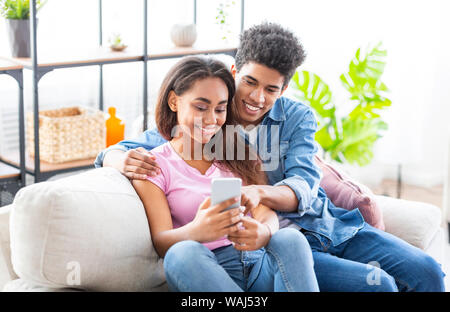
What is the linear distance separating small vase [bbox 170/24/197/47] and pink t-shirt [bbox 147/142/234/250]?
1.58 m

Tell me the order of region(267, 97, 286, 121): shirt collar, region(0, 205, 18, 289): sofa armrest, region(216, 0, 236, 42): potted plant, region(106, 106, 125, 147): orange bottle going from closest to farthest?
region(0, 205, 18, 289): sofa armrest, region(267, 97, 286, 121): shirt collar, region(106, 106, 125, 147): orange bottle, region(216, 0, 236, 42): potted plant

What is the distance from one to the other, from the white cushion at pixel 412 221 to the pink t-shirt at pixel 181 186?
0.64 metres

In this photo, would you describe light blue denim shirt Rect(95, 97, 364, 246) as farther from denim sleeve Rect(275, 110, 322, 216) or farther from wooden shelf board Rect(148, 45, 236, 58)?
wooden shelf board Rect(148, 45, 236, 58)

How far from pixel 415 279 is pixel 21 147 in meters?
1.78

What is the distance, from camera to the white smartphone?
1.46 m

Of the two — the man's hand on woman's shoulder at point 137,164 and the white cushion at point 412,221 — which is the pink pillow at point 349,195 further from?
the man's hand on woman's shoulder at point 137,164

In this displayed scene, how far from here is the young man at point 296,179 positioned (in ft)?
5.61

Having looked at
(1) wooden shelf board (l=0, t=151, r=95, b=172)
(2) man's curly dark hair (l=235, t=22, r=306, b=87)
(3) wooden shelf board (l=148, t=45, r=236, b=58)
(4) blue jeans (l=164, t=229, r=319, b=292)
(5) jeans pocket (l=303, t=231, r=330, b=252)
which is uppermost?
(2) man's curly dark hair (l=235, t=22, r=306, b=87)

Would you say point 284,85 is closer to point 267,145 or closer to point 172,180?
point 267,145

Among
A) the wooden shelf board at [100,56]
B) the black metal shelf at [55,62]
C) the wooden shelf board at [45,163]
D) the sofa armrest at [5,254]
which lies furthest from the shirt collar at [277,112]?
the wooden shelf board at [45,163]

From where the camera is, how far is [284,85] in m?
1.92

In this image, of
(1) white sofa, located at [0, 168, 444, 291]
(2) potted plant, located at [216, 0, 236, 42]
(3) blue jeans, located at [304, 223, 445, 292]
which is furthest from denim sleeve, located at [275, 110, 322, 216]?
(2) potted plant, located at [216, 0, 236, 42]

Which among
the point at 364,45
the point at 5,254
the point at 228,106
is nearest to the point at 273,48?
the point at 228,106

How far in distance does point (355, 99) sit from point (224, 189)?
6.80 feet
